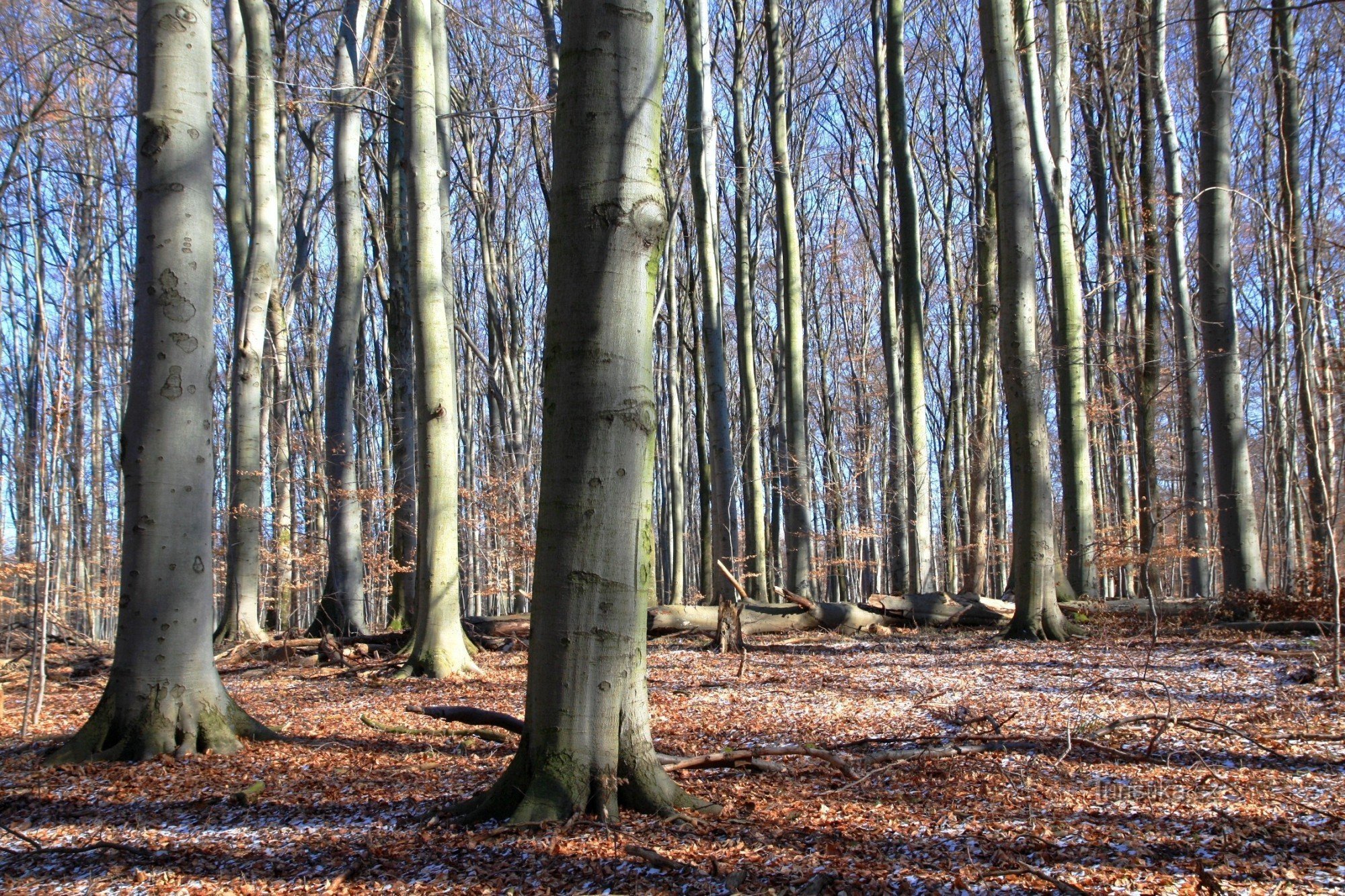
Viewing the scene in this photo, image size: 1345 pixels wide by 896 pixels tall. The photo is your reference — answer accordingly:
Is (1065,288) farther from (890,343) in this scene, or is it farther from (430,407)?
(430,407)

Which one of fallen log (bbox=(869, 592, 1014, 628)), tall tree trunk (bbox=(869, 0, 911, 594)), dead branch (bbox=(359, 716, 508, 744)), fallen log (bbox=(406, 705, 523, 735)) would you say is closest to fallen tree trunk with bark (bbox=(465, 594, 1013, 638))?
fallen log (bbox=(869, 592, 1014, 628))

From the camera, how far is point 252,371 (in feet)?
32.3

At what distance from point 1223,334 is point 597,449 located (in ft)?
26.8

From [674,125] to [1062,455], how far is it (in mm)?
12495

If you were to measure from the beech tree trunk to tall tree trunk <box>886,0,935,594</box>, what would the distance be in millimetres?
9868

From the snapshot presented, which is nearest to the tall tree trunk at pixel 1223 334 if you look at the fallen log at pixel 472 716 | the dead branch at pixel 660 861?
the fallen log at pixel 472 716

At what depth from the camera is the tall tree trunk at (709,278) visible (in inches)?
466

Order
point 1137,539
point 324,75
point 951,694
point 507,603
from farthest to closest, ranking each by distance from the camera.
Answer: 1. point 507,603
2. point 324,75
3. point 1137,539
4. point 951,694

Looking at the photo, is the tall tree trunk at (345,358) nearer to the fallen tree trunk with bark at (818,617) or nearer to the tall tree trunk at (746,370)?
the fallen tree trunk with bark at (818,617)

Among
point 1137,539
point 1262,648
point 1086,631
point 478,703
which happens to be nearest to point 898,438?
point 1137,539

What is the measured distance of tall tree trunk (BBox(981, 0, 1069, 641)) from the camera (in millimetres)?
8062

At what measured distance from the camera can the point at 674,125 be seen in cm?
1898

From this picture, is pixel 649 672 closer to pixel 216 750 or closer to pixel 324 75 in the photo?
pixel 216 750

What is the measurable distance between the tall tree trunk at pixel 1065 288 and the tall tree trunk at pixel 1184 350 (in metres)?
1.21
